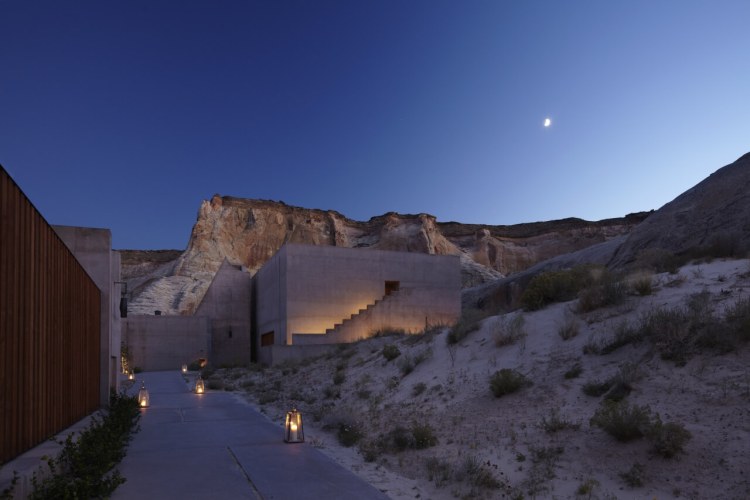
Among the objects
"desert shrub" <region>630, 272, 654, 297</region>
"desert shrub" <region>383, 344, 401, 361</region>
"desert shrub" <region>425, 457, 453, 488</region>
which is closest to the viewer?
"desert shrub" <region>425, 457, 453, 488</region>

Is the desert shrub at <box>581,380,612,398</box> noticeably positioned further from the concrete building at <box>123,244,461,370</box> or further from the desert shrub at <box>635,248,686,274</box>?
the concrete building at <box>123,244,461,370</box>

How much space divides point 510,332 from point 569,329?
145 cm

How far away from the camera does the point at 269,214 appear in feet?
239

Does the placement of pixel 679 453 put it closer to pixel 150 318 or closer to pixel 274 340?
pixel 274 340

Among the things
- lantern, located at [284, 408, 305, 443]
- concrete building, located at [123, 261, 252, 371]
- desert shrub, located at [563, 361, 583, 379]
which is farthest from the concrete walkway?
concrete building, located at [123, 261, 252, 371]

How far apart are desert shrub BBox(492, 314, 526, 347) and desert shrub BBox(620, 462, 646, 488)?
519cm

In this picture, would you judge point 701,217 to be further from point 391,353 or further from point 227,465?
point 227,465

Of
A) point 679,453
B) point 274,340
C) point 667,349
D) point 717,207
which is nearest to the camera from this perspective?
point 679,453

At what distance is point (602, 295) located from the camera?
34.7 ft

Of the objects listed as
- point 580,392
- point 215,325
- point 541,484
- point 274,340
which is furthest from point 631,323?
point 215,325

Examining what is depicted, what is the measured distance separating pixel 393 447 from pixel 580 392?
291 cm

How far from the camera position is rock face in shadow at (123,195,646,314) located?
64.2 metres

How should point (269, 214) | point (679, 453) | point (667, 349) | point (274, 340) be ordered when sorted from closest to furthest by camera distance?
point (679, 453)
point (667, 349)
point (274, 340)
point (269, 214)

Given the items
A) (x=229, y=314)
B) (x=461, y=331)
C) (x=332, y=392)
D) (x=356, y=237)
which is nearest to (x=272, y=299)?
(x=229, y=314)
